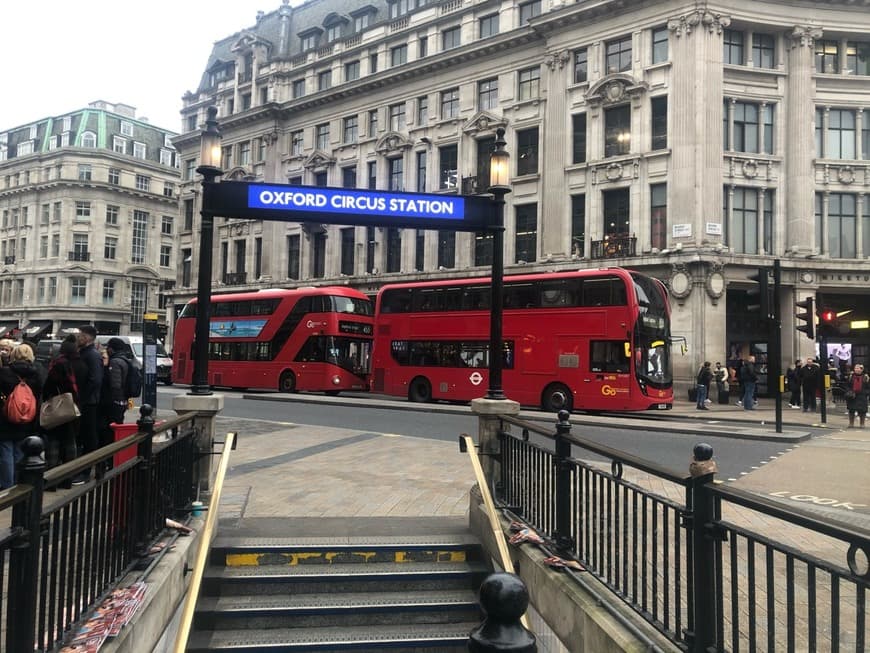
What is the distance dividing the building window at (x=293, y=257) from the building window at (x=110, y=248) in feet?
101

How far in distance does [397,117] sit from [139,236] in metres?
40.7

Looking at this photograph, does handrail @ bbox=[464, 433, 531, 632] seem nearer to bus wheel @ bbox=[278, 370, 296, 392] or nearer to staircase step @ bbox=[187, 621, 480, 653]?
staircase step @ bbox=[187, 621, 480, 653]

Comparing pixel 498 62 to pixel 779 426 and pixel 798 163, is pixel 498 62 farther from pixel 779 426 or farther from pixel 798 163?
pixel 779 426

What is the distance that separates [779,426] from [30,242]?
231ft

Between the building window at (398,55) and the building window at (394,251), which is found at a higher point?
the building window at (398,55)

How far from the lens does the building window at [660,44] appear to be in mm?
27047

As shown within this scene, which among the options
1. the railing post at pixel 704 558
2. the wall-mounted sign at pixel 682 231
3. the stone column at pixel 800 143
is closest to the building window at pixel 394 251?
the wall-mounted sign at pixel 682 231

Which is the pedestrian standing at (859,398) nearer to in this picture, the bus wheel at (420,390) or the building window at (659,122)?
the bus wheel at (420,390)

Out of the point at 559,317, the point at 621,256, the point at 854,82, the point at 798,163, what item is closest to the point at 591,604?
the point at 559,317

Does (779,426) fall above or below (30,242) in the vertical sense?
below

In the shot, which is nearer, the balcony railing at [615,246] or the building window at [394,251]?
the balcony railing at [615,246]

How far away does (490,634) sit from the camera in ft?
6.81

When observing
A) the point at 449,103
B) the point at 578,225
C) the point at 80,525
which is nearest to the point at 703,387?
the point at 578,225

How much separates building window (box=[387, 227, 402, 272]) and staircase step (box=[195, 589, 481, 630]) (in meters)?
Result: 32.2
